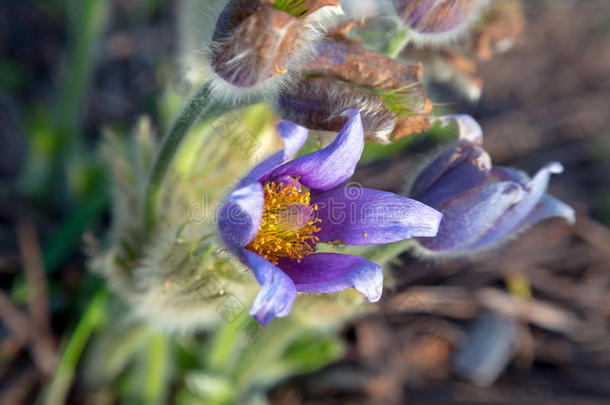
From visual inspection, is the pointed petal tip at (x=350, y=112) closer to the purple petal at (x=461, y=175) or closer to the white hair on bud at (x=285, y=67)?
the white hair on bud at (x=285, y=67)

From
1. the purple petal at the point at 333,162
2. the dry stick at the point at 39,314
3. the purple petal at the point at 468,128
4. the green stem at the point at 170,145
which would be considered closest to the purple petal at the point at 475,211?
the purple petal at the point at 468,128

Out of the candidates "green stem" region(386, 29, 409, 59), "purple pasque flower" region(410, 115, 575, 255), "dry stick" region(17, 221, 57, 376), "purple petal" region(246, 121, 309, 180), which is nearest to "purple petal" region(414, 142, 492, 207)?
"purple pasque flower" region(410, 115, 575, 255)

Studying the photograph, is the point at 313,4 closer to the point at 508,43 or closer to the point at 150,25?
the point at 508,43

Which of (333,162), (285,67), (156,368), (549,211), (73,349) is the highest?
(285,67)

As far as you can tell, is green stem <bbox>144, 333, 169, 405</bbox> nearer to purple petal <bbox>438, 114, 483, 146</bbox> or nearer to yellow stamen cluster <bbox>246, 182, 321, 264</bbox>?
yellow stamen cluster <bbox>246, 182, 321, 264</bbox>

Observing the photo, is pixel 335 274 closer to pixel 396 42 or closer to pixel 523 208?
pixel 523 208

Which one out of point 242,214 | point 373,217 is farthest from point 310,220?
point 242,214

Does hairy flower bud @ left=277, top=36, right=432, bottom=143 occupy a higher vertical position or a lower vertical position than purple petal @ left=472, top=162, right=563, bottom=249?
higher
